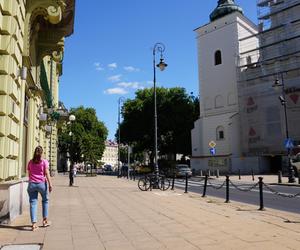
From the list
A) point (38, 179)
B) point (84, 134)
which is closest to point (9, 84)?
point (38, 179)

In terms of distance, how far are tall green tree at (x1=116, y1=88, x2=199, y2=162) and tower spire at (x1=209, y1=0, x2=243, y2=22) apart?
1281 cm

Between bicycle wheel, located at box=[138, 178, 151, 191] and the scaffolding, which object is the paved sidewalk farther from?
the scaffolding

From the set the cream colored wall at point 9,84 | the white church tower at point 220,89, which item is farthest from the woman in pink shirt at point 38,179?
the white church tower at point 220,89

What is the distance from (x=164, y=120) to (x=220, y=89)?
1145 cm

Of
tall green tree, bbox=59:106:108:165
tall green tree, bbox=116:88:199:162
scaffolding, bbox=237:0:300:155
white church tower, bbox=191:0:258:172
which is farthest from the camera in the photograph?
tall green tree, bbox=59:106:108:165

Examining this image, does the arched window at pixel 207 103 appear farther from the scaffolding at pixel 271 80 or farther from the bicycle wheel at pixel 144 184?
the bicycle wheel at pixel 144 184

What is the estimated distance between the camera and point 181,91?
7075 centimetres

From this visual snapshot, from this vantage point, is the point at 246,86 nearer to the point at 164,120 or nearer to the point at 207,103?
the point at 207,103

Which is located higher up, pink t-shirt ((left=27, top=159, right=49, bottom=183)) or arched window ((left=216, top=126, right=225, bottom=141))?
arched window ((left=216, top=126, right=225, bottom=141))

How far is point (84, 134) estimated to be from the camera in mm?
85062

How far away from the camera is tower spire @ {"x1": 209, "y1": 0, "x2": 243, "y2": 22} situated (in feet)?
208

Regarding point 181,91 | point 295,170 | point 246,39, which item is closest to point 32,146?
point 295,170

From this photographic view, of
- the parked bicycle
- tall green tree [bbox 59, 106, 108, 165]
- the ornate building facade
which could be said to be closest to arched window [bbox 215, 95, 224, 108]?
tall green tree [bbox 59, 106, 108, 165]

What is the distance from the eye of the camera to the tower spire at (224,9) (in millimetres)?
63544
